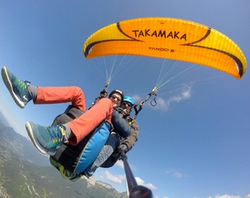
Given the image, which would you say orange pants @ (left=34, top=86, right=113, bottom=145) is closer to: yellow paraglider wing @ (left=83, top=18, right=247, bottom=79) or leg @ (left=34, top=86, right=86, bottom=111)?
leg @ (left=34, top=86, right=86, bottom=111)

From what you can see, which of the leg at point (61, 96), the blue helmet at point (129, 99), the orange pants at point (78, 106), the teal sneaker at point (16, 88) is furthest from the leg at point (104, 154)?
the blue helmet at point (129, 99)

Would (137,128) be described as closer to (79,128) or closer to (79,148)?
(79,148)

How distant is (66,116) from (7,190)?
233 metres

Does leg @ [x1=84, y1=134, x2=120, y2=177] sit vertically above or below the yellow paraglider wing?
below

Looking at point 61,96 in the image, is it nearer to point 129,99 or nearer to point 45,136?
point 45,136

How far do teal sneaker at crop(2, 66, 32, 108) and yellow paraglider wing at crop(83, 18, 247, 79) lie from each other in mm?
6811

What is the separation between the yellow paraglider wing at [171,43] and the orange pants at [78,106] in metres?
6.32

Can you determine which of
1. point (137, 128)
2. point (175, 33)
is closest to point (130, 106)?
point (137, 128)

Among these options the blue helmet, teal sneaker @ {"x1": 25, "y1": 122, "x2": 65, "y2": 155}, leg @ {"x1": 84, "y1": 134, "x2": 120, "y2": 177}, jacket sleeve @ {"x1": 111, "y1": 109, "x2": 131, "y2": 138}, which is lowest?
teal sneaker @ {"x1": 25, "y1": 122, "x2": 65, "y2": 155}

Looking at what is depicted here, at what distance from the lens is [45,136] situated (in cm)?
292

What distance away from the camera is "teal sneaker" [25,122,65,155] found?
2777mm

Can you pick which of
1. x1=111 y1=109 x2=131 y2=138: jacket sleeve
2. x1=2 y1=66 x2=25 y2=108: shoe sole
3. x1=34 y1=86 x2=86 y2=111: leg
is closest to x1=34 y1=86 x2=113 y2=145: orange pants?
x1=34 y1=86 x2=86 y2=111: leg

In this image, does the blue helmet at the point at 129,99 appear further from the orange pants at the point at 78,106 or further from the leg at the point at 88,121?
the leg at the point at 88,121

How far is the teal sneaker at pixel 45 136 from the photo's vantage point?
278 centimetres
